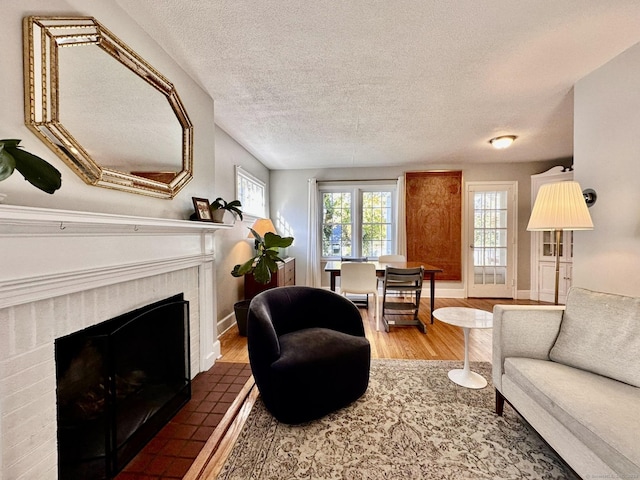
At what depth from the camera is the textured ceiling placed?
157 cm

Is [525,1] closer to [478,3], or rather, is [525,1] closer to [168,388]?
[478,3]

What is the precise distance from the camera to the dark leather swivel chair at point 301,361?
5.66 feet

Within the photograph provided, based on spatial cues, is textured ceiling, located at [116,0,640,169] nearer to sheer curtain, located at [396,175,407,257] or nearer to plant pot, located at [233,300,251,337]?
sheer curtain, located at [396,175,407,257]

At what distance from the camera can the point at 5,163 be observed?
71 centimetres

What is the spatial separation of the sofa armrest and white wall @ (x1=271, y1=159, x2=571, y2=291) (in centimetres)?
360

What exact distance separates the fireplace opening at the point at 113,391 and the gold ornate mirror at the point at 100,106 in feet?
2.56

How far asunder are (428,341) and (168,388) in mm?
2537

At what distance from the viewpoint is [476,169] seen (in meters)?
5.08

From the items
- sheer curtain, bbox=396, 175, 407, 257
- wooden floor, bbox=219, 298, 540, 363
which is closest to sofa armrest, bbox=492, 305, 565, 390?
wooden floor, bbox=219, 298, 540, 363

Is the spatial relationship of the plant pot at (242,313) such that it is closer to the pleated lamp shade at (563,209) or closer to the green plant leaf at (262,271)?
the green plant leaf at (262,271)

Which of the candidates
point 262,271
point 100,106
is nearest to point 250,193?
point 262,271

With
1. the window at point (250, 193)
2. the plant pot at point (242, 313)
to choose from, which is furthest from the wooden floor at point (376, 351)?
the window at point (250, 193)

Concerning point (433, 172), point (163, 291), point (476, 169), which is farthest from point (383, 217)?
point (163, 291)

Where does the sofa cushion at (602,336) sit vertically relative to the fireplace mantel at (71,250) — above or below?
below
